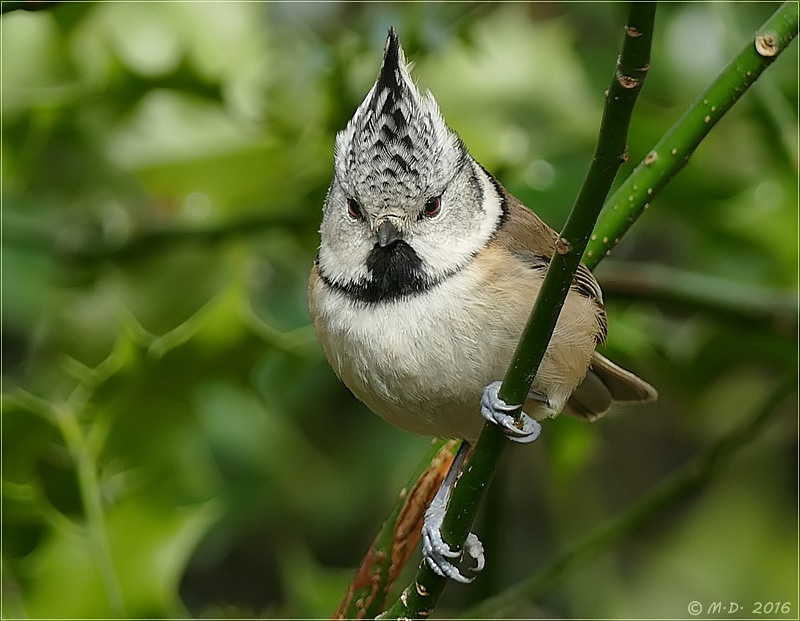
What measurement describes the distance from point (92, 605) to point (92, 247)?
0.96 m

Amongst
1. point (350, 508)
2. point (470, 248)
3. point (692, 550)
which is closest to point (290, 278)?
point (350, 508)

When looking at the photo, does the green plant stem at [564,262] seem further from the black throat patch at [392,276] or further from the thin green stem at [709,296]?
the thin green stem at [709,296]

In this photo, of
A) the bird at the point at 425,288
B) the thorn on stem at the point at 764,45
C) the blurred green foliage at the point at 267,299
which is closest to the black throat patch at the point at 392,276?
the bird at the point at 425,288

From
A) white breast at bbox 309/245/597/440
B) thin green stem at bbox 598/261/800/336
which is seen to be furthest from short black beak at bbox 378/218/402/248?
thin green stem at bbox 598/261/800/336

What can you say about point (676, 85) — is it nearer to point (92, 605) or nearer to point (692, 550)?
point (692, 550)

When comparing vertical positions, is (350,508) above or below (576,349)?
below

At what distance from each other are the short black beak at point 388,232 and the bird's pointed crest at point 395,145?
0.14 ft

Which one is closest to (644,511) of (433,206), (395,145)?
(433,206)

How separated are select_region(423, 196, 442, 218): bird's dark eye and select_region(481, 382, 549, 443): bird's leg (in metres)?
0.37

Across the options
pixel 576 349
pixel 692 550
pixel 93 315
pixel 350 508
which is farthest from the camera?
pixel 692 550

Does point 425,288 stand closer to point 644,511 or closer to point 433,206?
point 433,206

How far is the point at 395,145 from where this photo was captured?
1.99 metres

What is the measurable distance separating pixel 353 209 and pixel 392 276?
158mm

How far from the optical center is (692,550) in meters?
3.84
